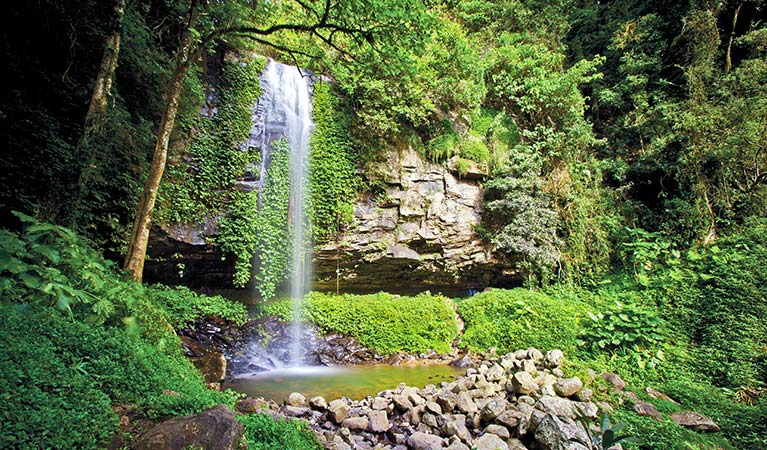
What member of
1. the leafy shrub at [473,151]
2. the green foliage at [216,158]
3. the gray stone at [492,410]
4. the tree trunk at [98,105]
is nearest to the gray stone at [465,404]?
the gray stone at [492,410]

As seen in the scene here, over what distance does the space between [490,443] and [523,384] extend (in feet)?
4.72

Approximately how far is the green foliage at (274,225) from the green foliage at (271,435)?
5.17 m

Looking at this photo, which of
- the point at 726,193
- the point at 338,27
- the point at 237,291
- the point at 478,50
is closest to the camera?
the point at 338,27

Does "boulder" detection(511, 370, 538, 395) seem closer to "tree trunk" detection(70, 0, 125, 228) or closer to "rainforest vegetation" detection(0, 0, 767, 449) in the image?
"rainforest vegetation" detection(0, 0, 767, 449)

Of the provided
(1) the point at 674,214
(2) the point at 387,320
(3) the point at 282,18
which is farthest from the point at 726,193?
(3) the point at 282,18

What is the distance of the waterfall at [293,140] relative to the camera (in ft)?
26.9

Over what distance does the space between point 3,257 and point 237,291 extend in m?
6.11

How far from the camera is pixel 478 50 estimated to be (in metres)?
10.7

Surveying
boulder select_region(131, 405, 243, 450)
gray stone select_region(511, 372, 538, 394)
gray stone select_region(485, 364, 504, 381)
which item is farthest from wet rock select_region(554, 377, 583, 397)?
boulder select_region(131, 405, 243, 450)

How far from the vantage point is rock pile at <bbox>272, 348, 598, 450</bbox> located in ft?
11.8

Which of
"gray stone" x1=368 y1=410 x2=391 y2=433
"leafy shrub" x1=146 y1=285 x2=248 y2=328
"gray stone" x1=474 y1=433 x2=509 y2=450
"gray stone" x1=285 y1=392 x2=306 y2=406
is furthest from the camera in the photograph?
"leafy shrub" x1=146 y1=285 x2=248 y2=328

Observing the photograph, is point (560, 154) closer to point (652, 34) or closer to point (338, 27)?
point (652, 34)

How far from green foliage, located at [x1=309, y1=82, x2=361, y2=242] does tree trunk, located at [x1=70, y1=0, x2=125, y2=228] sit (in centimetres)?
415

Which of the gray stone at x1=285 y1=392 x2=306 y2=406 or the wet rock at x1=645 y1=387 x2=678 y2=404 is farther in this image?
the wet rock at x1=645 y1=387 x2=678 y2=404
